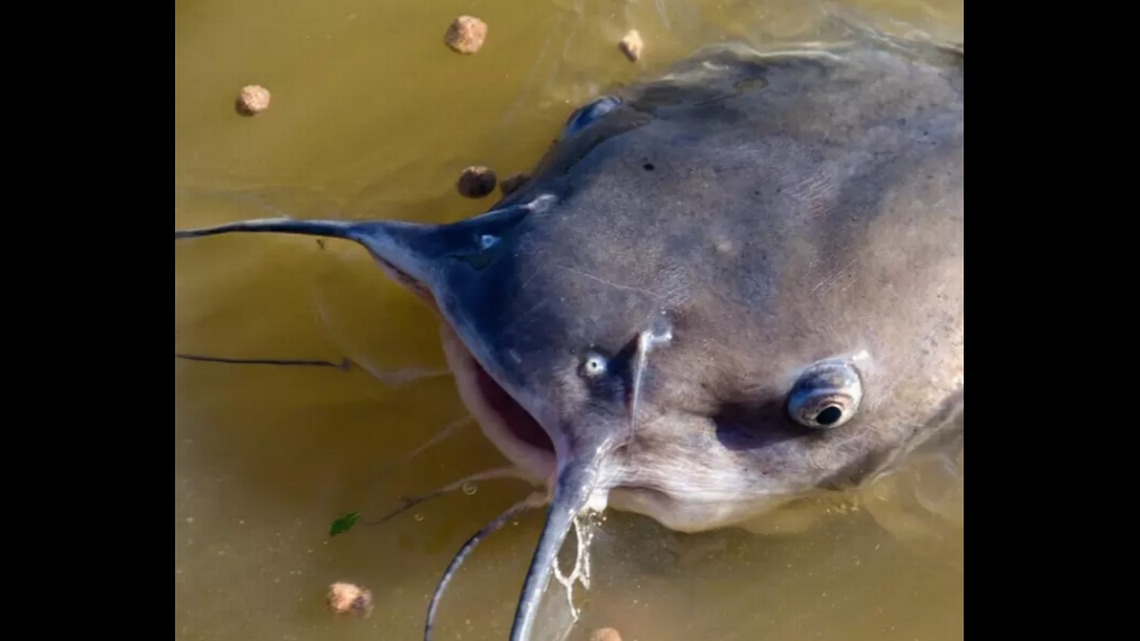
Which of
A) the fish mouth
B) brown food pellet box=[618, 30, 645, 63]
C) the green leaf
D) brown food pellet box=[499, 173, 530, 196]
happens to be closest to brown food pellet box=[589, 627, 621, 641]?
the fish mouth

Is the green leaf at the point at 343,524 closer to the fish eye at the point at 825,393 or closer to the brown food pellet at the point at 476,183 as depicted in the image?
the brown food pellet at the point at 476,183

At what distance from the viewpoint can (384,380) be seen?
228 cm

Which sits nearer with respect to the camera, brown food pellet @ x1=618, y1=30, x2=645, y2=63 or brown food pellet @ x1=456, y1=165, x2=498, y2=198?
brown food pellet @ x1=456, y1=165, x2=498, y2=198

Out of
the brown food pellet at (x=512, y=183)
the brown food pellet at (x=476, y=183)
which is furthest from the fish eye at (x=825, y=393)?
the brown food pellet at (x=476, y=183)

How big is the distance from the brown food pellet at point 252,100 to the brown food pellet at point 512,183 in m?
0.68

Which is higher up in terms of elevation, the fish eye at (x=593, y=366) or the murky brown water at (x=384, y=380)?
the fish eye at (x=593, y=366)

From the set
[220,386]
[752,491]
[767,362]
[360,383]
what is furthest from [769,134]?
[220,386]

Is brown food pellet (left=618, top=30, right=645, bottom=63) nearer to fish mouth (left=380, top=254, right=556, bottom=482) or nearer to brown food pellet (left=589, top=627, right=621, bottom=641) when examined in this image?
fish mouth (left=380, top=254, right=556, bottom=482)

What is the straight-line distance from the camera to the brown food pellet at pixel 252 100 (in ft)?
8.30

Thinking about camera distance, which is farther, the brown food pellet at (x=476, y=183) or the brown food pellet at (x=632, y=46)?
the brown food pellet at (x=632, y=46)

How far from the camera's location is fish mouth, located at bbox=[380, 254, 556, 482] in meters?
1.86

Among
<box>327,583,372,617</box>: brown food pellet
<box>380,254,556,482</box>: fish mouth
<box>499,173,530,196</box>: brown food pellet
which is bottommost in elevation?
<box>327,583,372,617</box>: brown food pellet

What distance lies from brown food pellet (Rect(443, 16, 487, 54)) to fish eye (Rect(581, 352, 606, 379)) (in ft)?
4.20

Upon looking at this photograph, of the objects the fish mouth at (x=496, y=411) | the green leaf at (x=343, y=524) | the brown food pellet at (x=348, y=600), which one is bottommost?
the brown food pellet at (x=348, y=600)
